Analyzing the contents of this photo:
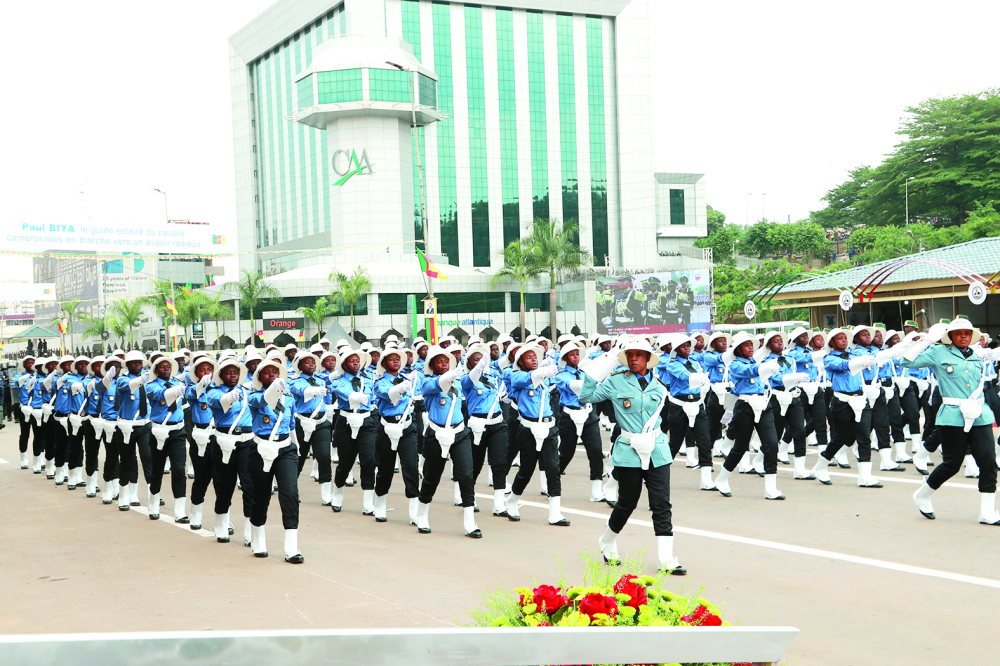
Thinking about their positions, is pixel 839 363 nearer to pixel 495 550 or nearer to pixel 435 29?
pixel 495 550

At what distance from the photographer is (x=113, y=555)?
848cm

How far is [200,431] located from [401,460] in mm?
2229

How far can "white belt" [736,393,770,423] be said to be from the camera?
10906mm

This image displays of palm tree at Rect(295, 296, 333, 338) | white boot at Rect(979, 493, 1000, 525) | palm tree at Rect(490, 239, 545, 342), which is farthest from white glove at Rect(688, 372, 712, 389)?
palm tree at Rect(295, 296, 333, 338)

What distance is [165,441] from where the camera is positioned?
10609 millimetres

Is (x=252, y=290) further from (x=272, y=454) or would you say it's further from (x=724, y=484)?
(x=272, y=454)

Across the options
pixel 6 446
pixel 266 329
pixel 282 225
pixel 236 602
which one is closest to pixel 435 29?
pixel 282 225

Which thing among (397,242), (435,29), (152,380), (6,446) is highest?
(435,29)

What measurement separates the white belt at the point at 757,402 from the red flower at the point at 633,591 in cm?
785

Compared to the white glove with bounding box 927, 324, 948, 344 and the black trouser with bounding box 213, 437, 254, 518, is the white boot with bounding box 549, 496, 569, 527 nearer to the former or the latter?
the black trouser with bounding box 213, 437, 254, 518

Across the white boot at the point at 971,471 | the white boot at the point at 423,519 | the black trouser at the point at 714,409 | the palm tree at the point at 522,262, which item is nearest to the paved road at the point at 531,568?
the white boot at the point at 423,519

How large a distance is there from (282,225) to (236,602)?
76864 mm

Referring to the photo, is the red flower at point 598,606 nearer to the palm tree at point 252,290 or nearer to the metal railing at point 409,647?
the metal railing at point 409,647

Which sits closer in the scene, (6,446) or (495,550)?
(495,550)
